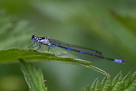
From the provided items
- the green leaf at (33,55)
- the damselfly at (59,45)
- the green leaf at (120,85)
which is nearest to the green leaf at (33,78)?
the green leaf at (33,55)

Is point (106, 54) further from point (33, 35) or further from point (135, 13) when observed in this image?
point (33, 35)

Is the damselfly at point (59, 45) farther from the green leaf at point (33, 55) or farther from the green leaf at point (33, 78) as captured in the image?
the green leaf at point (33, 78)

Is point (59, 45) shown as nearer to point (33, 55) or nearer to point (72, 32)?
point (33, 55)

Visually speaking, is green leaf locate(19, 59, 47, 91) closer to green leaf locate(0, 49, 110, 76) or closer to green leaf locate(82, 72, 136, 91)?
green leaf locate(0, 49, 110, 76)

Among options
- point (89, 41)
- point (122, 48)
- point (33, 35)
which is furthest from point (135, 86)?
point (89, 41)

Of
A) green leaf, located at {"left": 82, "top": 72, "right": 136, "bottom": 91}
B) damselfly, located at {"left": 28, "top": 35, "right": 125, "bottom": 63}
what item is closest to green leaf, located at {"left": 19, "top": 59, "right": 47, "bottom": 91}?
green leaf, located at {"left": 82, "top": 72, "right": 136, "bottom": 91}

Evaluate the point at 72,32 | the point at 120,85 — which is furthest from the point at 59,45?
the point at 72,32
